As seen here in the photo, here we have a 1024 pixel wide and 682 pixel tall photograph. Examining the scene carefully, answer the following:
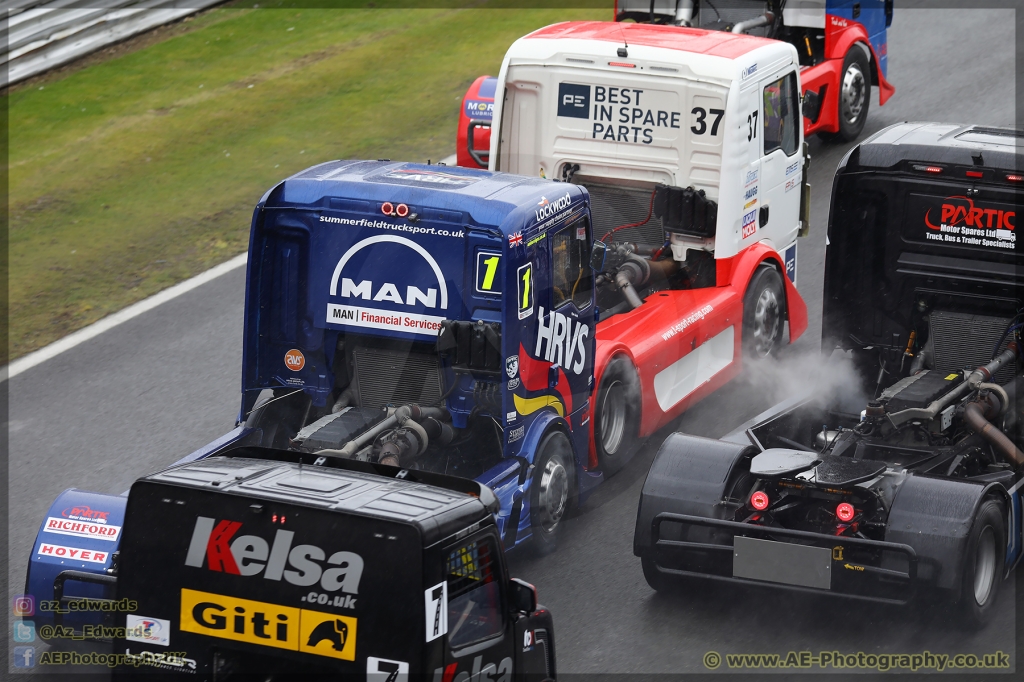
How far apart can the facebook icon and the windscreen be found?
2.44 metres

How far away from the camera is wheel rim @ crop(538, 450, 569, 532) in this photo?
30.0 ft

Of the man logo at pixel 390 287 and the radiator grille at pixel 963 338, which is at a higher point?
the man logo at pixel 390 287

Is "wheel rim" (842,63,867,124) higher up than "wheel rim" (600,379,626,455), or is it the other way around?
"wheel rim" (842,63,867,124)

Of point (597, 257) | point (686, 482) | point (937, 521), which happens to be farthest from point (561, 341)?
point (937, 521)

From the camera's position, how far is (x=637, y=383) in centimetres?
1037

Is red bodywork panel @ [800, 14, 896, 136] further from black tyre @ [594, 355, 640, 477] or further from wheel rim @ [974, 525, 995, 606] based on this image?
wheel rim @ [974, 525, 995, 606]

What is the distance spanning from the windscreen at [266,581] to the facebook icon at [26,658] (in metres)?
2.44

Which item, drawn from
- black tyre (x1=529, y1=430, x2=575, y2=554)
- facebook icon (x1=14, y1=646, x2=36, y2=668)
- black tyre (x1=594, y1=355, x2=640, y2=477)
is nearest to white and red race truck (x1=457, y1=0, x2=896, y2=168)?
black tyre (x1=594, y1=355, x2=640, y2=477)

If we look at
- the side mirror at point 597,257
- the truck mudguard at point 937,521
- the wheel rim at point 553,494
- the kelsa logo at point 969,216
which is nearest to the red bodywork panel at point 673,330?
the wheel rim at point 553,494

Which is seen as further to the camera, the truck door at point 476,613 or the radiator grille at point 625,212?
the radiator grille at point 625,212

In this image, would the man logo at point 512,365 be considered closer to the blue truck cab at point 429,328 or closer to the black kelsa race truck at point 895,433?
the blue truck cab at point 429,328

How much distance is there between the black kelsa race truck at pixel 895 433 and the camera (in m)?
7.73

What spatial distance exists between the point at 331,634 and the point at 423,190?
158 inches

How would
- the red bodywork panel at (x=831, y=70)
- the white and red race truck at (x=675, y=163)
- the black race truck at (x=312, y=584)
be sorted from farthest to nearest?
1. the red bodywork panel at (x=831, y=70)
2. the white and red race truck at (x=675, y=163)
3. the black race truck at (x=312, y=584)
